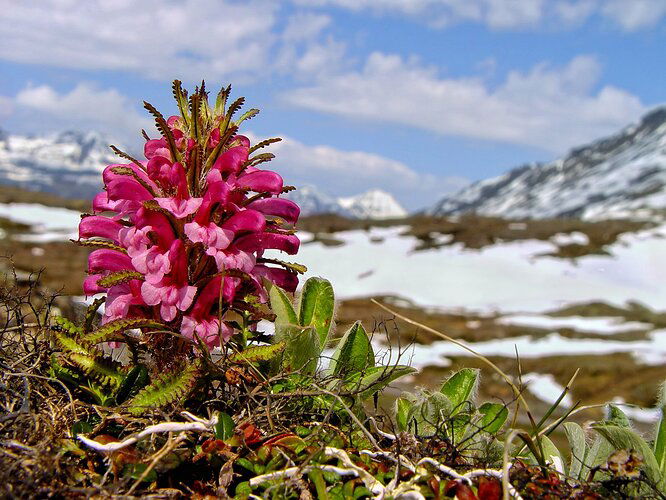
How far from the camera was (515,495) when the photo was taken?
231 centimetres

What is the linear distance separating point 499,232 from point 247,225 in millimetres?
49009

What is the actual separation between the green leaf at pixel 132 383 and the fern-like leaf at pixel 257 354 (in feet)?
1.22

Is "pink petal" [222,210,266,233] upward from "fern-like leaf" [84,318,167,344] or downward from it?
upward

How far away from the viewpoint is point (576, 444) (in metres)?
2.82

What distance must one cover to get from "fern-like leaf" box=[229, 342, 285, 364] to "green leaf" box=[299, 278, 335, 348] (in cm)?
43

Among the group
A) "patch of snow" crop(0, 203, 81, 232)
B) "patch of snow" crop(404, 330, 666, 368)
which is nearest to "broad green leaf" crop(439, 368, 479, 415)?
"patch of snow" crop(404, 330, 666, 368)

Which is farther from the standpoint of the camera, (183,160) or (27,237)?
(27,237)

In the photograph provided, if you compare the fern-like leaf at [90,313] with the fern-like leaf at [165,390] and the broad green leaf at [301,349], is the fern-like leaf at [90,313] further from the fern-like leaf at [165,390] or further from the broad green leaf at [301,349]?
the broad green leaf at [301,349]

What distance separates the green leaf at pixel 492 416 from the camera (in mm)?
2914

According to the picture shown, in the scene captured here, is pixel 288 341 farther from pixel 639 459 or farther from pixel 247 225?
pixel 639 459

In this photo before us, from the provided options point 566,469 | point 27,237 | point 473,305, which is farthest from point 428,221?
point 566,469

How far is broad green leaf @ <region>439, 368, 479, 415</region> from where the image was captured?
3057 millimetres

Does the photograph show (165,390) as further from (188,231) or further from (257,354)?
(188,231)

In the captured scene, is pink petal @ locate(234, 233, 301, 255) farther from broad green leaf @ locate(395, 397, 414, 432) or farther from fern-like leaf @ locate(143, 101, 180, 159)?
broad green leaf @ locate(395, 397, 414, 432)
